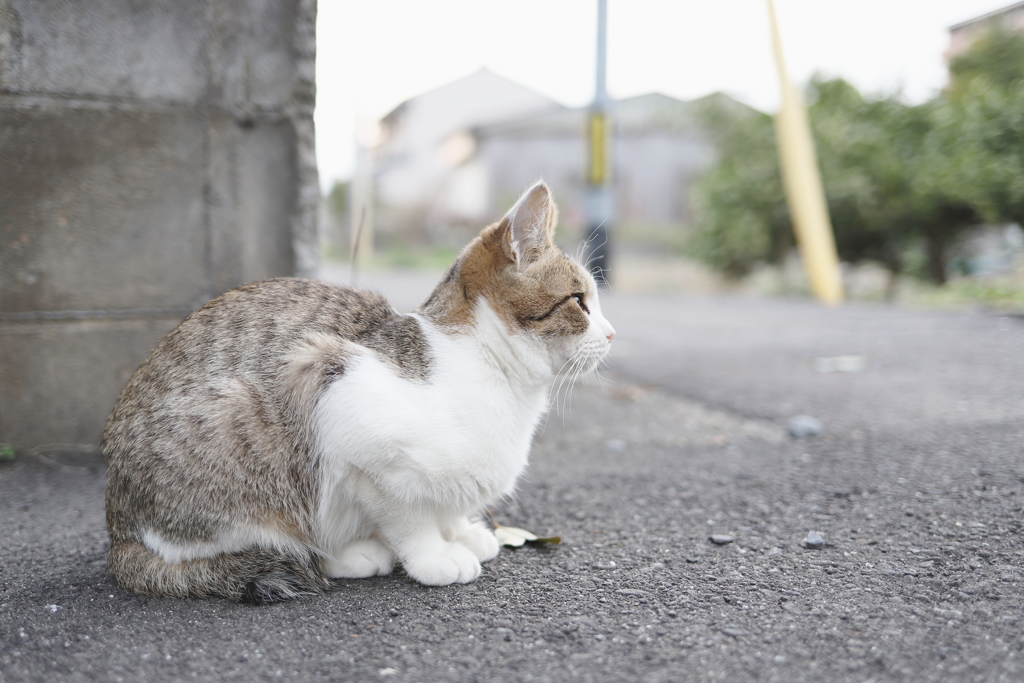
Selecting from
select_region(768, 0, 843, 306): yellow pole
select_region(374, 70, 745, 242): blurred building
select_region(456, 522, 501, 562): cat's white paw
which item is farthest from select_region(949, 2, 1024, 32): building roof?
select_region(374, 70, 745, 242): blurred building

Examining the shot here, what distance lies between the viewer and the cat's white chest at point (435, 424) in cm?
191

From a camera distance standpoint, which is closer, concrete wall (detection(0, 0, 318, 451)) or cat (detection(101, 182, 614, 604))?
cat (detection(101, 182, 614, 604))

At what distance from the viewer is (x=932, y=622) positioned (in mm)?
1727

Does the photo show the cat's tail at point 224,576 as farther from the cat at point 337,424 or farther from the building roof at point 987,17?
the building roof at point 987,17

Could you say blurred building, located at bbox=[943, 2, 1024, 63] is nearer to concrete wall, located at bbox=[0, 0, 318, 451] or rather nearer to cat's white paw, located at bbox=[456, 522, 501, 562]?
concrete wall, located at bbox=[0, 0, 318, 451]

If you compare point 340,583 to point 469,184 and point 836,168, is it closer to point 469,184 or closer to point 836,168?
point 836,168

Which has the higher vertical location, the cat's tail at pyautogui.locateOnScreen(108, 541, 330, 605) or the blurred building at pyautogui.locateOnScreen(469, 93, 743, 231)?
the blurred building at pyautogui.locateOnScreen(469, 93, 743, 231)

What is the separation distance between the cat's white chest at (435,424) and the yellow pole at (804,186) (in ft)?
23.6

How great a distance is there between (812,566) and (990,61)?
645 cm

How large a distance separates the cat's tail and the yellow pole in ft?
25.4

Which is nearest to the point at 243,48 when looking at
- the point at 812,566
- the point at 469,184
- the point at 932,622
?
the point at 812,566

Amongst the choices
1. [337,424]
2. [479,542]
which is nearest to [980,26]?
[479,542]

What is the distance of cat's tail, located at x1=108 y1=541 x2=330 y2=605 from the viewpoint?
6.37 ft

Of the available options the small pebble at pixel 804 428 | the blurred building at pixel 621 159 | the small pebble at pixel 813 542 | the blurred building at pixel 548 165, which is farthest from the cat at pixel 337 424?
the blurred building at pixel 621 159
